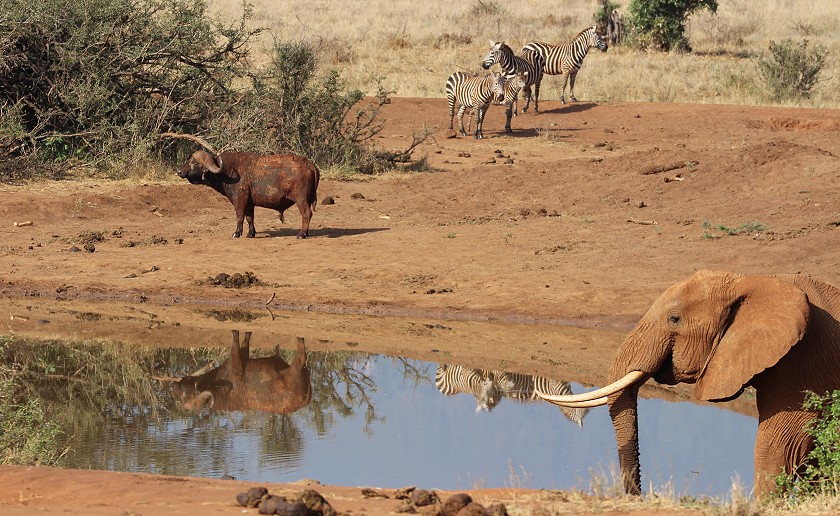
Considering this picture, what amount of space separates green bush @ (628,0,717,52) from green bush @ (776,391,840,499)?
95.7 feet

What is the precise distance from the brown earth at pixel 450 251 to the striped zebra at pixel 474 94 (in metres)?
3.46

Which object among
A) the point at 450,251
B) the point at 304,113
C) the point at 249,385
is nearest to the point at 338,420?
the point at 249,385

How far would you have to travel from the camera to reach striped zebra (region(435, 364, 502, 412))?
10.1 meters

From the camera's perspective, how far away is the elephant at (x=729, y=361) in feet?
20.0

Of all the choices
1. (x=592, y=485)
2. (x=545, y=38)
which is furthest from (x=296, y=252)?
(x=545, y=38)

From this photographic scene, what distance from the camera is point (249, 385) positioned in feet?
34.4

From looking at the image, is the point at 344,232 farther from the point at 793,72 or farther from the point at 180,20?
the point at 793,72

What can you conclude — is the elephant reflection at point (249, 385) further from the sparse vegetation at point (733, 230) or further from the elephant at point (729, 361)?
the sparse vegetation at point (733, 230)

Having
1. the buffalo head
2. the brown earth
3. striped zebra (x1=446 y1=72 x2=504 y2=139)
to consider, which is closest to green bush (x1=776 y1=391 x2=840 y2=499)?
the brown earth

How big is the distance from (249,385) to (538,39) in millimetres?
30282

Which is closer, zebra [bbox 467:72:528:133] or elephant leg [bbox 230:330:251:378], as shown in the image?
elephant leg [bbox 230:330:251:378]

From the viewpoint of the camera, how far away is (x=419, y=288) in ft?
44.8

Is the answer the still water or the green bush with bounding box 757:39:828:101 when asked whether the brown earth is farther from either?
the green bush with bounding box 757:39:828:101

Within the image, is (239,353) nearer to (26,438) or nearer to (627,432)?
(26,438)
